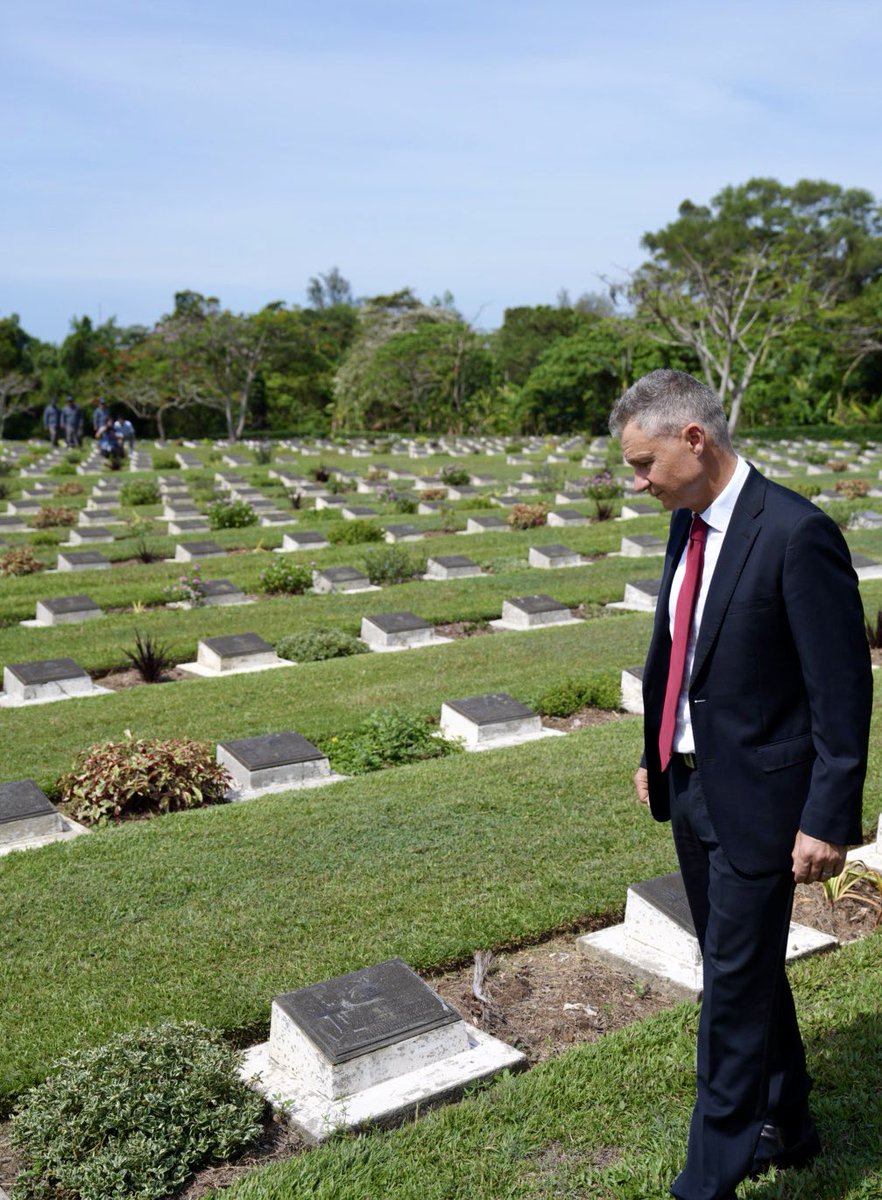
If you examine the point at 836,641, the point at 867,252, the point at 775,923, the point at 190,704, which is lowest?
the point at 190,704

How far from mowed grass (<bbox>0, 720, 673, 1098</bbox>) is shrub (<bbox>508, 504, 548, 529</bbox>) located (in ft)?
37.6

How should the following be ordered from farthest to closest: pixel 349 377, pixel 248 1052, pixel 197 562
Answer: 1. pixel 349 377
2. pixel 197 562
3. pixel 248 1052

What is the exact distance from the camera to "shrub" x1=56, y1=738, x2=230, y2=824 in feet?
21.6

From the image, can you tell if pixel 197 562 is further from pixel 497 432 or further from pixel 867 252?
pixel 867 252

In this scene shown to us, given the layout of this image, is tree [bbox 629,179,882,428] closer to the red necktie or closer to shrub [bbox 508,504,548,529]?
shrub [bbox 508,504,548,529]

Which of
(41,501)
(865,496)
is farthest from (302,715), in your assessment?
(865,496)

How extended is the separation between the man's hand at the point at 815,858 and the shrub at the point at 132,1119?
1.93 metres

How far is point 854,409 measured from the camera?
1678 inches

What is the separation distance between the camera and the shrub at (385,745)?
→ 750 centimetres

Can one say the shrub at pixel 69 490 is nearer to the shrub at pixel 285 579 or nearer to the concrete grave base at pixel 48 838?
the shrub at pixel 285 579

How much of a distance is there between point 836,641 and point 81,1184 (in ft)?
8.56

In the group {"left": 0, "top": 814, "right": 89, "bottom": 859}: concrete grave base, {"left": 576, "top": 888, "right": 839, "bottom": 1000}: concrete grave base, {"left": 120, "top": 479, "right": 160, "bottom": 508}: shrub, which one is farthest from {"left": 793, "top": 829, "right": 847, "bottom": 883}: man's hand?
{"left": 120, "top": 479, "right": 160, "bottom": 508}: shrub

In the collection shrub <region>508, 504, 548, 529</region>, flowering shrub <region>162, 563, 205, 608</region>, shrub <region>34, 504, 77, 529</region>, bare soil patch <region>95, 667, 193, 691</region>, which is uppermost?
shrub <region>508, 504, 548, 529</region>

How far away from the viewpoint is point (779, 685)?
9.23 feet
